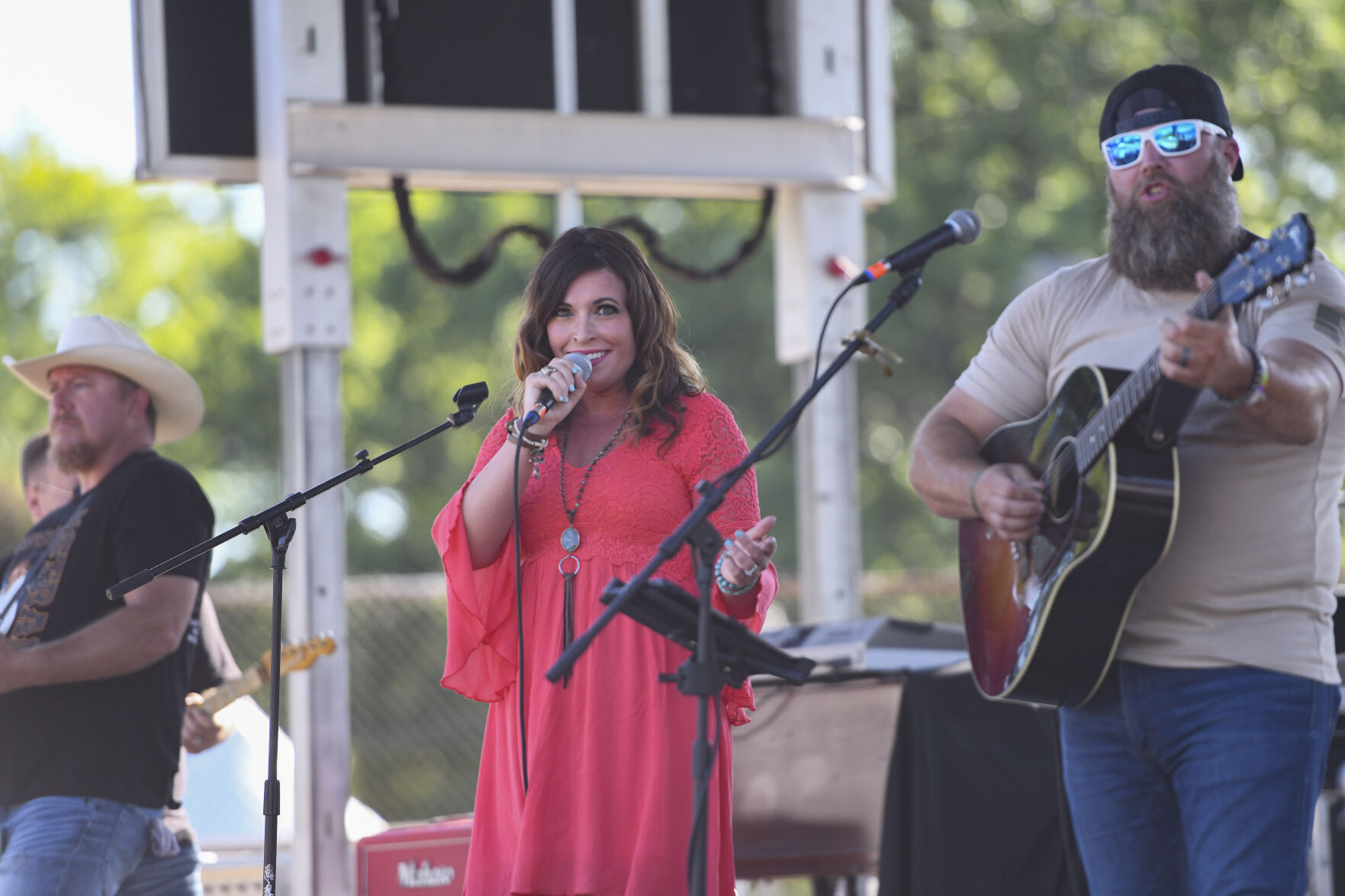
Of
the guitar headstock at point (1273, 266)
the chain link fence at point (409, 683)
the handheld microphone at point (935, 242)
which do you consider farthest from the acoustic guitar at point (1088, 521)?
the chain link fence at point (409, 683)

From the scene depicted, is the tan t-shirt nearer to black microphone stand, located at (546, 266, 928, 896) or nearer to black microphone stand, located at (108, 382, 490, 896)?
black microphone stand, located at (546, 266, 928, 896)

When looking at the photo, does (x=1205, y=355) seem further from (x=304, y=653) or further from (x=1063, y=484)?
(x=304, y=653)

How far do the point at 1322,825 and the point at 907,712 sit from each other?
4.50ft

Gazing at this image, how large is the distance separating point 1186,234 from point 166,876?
3.13 m

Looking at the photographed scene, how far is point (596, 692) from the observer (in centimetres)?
316

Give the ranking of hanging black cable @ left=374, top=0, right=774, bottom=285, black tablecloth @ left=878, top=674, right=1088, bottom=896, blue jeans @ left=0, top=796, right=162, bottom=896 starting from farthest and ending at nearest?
1. hanging black cable @ left=374, top=0, right=774, bottom=285
2. black tablecloth @ left=878, top=674, right=1088, bottom=896
3. blue jeans @ left=0, top=796, right=162, bottom=896

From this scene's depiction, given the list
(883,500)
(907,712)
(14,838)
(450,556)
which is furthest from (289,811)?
(883,500)

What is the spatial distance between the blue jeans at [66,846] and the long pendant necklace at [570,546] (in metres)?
1.63

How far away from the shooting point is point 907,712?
15.7 ft

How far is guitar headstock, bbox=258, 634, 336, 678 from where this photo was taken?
526 cm

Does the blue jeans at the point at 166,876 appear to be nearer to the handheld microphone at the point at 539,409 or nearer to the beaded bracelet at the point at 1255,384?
the handheld microphone at the point at 539,409

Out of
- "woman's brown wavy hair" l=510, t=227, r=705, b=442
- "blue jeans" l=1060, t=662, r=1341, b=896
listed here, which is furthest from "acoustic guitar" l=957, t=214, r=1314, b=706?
"woman's brown wavy hair" l=510, t=227, r=705, b=442

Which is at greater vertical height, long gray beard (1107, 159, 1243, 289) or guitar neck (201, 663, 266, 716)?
long gray beard (1107, 159, 1243, 289)

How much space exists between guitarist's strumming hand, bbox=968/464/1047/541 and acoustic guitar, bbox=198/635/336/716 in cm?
270
